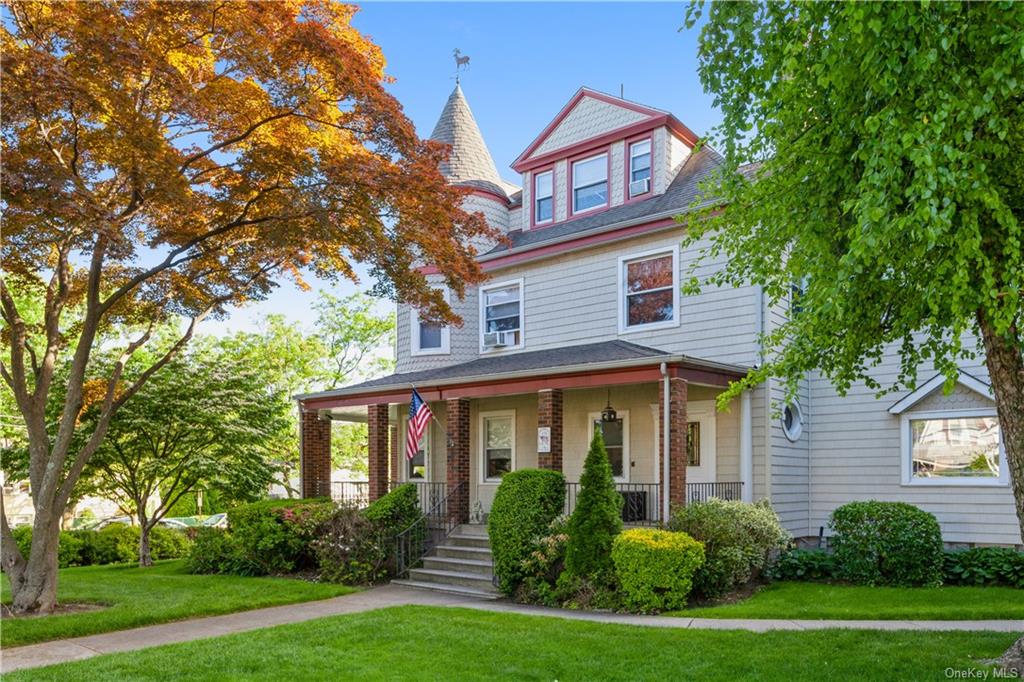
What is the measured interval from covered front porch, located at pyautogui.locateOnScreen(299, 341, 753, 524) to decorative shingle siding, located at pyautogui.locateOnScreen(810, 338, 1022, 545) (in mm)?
2084

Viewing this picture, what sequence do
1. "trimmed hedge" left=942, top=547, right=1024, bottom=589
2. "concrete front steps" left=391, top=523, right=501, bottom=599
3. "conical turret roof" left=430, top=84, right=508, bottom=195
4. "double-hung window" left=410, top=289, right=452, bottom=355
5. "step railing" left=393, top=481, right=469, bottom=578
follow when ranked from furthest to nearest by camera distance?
"conical turret roof" left=430, top=84, right=508, bottom=195 < "double-hung window" left=410, top=289, right=452, bottom=355 < "step railing" left=393, top=481, right=469, bottom=578 < "concrete front steps" left=391, top=523, right=501, bottom=599 < "trimmed hedge" left=942, top=547, right=1024, bottom=589

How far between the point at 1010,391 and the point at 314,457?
14.1m

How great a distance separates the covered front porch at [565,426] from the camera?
12375 mm

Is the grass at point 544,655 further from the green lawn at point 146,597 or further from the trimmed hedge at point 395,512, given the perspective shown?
the trimmed hedge at point 395,512

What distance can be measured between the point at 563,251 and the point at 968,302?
10.5m

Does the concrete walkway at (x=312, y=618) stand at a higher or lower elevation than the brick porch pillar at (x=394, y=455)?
lower

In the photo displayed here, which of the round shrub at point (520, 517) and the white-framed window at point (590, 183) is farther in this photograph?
the white-framed window at point (590, 183)

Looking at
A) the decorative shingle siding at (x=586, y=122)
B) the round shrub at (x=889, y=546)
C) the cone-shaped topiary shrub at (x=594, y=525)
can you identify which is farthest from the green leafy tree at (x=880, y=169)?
the decorative shingle siding at (x=586, y=122)

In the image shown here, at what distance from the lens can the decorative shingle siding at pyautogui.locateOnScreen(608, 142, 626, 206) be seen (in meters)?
16.3

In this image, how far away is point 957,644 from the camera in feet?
24.7

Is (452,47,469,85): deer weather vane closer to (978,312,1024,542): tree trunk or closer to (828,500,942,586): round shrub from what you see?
(828,500,942,586): round shrub

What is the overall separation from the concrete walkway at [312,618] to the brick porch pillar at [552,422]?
8.99 feet

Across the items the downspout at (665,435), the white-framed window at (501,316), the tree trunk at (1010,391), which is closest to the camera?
the tree trunk at (1010,391)

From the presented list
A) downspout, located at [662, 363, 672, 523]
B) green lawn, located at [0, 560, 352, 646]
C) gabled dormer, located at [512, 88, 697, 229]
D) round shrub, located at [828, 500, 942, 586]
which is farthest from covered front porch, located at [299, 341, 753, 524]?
gabled dormer, located at [512, 88, 697, 229]
